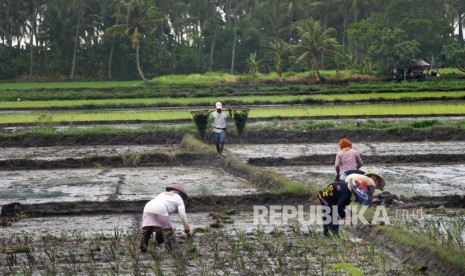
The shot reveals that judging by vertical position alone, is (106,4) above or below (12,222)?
above

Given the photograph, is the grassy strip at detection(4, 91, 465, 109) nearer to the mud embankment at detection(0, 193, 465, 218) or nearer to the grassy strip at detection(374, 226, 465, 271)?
the mud embankment at detection(0, 193, 465, 218)

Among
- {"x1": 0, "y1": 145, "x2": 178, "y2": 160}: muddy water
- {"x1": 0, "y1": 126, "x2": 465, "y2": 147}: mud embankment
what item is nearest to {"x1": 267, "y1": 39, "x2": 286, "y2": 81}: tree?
{"x1": 0, "y1": 126, "x2": 465, "y2": 147}: mud embankment

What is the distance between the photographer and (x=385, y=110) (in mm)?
29656

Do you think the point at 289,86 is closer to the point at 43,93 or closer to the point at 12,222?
the point at 43,93

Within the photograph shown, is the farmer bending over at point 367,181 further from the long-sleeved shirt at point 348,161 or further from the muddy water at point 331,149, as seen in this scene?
the muddy water at point 331,149

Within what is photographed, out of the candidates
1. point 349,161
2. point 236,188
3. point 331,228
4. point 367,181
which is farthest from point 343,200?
point 236,188

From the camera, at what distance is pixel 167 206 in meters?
9.49

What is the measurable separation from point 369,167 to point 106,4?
50043mm

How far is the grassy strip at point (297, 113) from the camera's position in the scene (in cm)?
2869

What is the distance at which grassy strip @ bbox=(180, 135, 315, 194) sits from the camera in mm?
12891

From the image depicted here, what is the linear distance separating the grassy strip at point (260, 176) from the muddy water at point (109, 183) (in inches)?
7.8

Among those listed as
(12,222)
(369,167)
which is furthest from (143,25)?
(12,222)

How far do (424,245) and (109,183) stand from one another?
8473mm

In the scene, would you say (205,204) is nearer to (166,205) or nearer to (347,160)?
(347,160)
